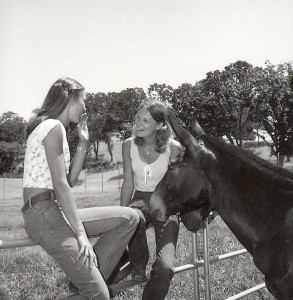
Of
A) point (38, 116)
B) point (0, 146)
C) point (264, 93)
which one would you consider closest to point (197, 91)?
point (264, 93)

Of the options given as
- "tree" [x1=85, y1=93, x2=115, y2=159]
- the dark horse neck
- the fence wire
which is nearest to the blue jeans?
the dark horse neck

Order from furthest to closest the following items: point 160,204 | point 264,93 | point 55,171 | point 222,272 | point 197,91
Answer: point 197,91, point 264,93, point 222,272, point 160,204, point 55,171

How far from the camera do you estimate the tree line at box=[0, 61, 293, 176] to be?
1837 inches

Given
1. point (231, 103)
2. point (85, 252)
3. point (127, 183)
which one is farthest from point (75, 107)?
point (231, 103)

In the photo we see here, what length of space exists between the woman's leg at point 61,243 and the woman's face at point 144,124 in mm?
1600

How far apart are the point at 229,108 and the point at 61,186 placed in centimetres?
5120

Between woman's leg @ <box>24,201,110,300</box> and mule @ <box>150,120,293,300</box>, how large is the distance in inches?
38.4

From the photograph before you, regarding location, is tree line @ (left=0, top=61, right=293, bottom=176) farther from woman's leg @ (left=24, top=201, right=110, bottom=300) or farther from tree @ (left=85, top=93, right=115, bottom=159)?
woman's leg @ (left=24, top=201, right=110, bottom=300)

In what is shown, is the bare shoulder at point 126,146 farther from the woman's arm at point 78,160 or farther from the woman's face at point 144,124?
the woman's arm at point 78,160

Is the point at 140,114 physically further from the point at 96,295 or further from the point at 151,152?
the point at 96,295

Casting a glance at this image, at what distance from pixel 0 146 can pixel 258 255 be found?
61.1 metres

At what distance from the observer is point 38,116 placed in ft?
10.1

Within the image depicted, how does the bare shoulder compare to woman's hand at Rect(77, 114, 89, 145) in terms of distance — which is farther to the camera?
the bare shoulder

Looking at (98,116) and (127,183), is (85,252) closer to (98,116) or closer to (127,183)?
(127,183)
